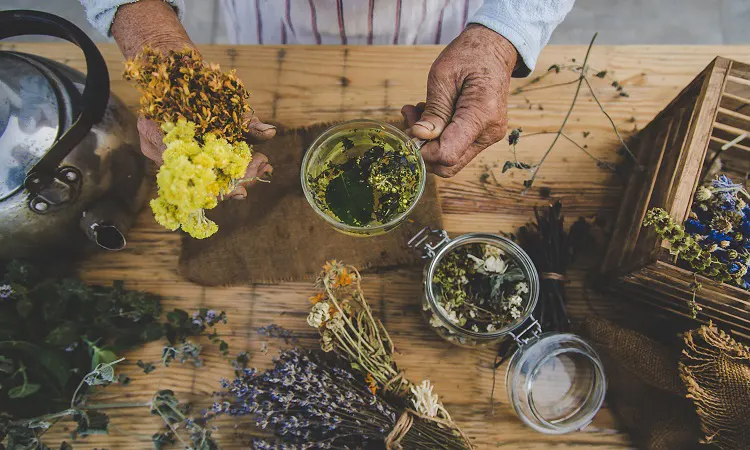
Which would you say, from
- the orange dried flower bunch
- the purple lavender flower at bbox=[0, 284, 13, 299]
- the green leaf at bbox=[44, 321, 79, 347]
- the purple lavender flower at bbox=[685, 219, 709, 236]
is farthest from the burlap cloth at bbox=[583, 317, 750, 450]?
the purple lavender flower at bbox=[0, 284, 13, 299]

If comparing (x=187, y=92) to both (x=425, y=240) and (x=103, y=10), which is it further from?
(x=425, y=240)

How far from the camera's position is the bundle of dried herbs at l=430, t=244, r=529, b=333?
115cm

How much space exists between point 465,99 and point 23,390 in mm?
1145

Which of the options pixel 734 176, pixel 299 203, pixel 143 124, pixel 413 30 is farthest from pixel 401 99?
pixel 734 176

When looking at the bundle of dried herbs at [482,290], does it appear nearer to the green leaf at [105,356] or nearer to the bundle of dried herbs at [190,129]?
the bundle of dried herbs at [190,129]

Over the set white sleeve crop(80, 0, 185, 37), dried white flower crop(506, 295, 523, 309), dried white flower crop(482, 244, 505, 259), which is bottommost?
dried white flower crop(506, 295, 523, 309)

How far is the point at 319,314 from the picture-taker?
1.07m

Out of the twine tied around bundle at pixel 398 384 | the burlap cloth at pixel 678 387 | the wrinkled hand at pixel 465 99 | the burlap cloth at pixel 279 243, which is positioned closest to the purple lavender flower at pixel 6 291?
the burlap cloth at pixel 279 243

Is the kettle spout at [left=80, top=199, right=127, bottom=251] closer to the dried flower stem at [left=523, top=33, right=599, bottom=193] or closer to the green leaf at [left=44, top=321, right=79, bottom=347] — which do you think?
the green leaf at [left=44, top=321, right=79, bottom=347]

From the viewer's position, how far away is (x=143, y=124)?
0.97 metres

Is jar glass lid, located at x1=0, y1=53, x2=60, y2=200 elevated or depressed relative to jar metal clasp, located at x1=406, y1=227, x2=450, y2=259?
elevated

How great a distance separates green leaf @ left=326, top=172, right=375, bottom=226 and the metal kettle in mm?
483

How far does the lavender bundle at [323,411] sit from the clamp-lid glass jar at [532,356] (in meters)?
0.20

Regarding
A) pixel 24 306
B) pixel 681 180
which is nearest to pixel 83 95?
pixel 24 306
